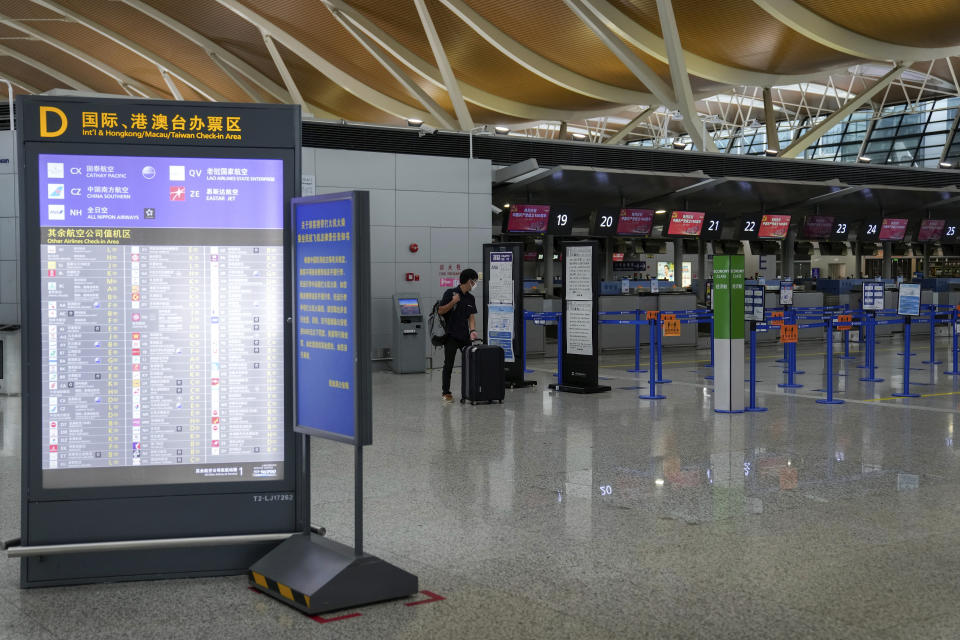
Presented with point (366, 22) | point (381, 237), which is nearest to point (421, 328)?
point (381, 237)

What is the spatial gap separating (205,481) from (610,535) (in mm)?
2270

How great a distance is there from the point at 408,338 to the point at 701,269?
11.3 m

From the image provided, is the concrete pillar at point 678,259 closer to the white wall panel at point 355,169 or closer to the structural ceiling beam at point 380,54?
the structural ceiling beam at point 380,54

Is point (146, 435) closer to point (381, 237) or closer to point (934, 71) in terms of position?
point (381, 237)

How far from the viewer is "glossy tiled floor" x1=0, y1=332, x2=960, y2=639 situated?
412cm

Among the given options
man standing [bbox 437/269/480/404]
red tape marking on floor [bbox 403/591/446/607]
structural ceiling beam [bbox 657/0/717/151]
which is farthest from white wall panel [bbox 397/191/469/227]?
red tape marking on floor [bbox 403/591/446/607]

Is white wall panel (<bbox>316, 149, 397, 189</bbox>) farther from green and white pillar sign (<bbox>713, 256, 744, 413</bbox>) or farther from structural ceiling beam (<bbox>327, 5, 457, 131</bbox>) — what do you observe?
structural ceiling beam (<bbox>327, 5, 457, 131</bbox>)

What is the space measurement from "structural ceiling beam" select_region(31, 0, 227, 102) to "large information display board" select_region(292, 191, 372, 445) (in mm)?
31615

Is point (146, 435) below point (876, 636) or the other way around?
the other way around

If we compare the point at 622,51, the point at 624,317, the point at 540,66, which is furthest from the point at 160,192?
the point at 540,66

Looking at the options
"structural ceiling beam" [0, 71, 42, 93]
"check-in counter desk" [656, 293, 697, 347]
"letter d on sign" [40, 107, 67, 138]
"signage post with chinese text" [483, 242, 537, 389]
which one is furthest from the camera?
"structural ceiling beam" [0, 71, 42, 93]

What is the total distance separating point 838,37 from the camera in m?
25.3

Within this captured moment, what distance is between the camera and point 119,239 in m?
4.68

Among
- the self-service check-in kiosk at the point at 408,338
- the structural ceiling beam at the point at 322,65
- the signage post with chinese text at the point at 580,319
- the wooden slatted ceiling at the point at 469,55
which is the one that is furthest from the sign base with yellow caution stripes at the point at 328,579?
the structural ceiling beam at the point at 322,65
